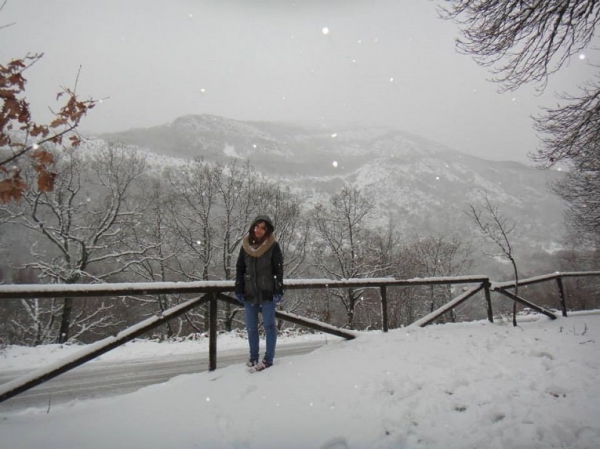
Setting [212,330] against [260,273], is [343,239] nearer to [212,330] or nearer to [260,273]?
[260,273]

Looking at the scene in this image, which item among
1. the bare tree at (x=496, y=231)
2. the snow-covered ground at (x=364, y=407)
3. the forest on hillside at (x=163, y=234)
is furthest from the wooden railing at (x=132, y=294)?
the forest on hillside at (x=163, y=234)

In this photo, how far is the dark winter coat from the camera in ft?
13.8

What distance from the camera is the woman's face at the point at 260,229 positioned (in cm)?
439

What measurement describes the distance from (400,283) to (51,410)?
5376 millimetres

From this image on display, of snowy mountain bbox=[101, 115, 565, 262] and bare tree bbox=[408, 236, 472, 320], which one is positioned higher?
snowy mountain bbox=[101, 115, 565, 262]

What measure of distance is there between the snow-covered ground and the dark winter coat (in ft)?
3.27

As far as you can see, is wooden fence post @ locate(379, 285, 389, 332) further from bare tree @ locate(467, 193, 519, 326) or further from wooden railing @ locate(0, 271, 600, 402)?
bare tree @ locate(467, 193, 519, 326)

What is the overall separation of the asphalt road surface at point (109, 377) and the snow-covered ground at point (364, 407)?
3.27 ft

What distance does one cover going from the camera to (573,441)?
2.20 metres

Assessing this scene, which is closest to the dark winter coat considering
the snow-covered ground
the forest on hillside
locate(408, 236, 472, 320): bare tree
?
the snow-covered ground

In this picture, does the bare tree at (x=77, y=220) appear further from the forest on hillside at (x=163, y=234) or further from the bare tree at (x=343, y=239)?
the bare tree at (x=343, y=239)

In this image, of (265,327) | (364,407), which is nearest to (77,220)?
(265,327)

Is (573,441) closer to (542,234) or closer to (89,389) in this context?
(89,389)

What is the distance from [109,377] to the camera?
5.39 metres
